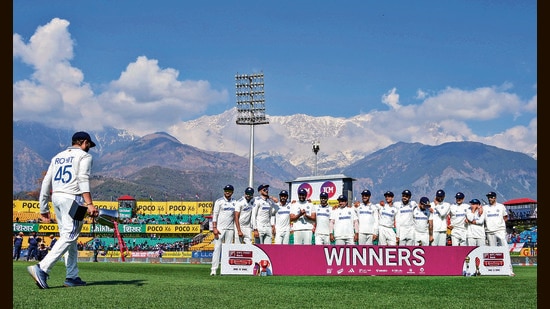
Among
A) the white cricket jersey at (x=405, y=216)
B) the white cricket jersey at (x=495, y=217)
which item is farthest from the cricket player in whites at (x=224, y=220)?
the white cricket jersey at (x=495, y=217)

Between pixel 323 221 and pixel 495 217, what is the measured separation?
216 inches

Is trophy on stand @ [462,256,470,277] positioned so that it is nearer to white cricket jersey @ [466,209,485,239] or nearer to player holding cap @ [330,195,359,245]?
white cricket jersey @ [466,209,485,239]

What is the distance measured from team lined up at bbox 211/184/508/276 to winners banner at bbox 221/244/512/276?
4.60ft

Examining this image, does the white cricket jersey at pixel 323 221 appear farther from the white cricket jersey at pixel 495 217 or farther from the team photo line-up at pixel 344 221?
the white cricket jersey at pixel 495 217

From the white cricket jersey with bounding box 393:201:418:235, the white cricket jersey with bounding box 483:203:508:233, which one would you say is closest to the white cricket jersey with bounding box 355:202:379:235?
the white cricket jersey with bounding box 393:201:418:235

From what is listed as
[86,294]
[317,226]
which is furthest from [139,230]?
[86,294]

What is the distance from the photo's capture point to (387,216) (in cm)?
2002

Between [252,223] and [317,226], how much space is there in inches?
102

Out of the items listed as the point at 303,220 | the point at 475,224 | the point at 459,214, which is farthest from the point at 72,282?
the point at 459,214

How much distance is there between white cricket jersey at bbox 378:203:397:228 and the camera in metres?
20.0

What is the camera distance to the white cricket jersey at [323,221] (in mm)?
19922

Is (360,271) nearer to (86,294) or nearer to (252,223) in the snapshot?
(252,223)

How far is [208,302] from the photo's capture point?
8.45 meters

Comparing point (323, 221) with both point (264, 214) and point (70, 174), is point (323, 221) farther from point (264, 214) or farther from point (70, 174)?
point (70, 174)
